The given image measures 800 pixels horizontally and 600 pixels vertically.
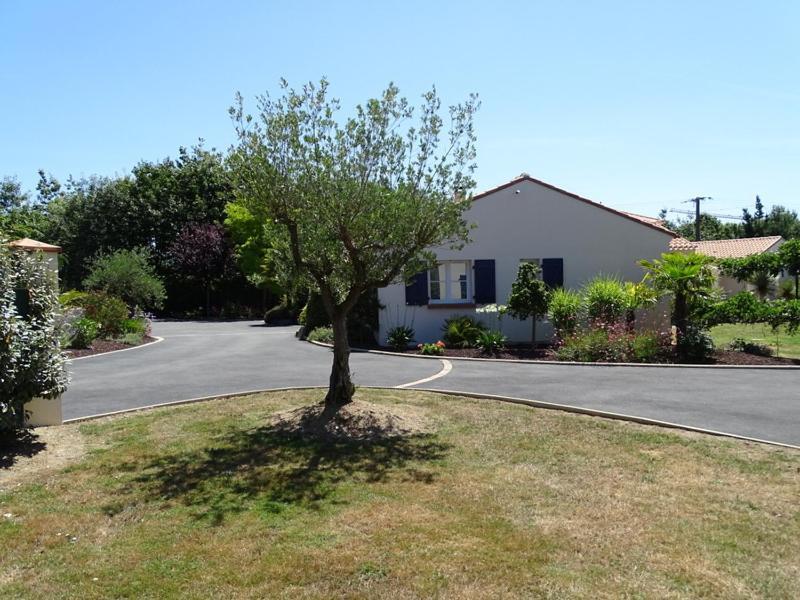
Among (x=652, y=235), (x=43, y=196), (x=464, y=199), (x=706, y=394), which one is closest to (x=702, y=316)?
(x=652, y=235)

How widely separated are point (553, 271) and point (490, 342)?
399 cm

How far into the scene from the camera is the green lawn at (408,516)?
14.5 ft

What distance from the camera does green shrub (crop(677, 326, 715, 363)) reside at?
51.1ft

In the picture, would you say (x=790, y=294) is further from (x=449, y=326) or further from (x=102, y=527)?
(x=102, y=527)

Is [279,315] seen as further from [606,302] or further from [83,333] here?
[606,302]

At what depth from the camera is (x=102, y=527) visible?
5.50 meters

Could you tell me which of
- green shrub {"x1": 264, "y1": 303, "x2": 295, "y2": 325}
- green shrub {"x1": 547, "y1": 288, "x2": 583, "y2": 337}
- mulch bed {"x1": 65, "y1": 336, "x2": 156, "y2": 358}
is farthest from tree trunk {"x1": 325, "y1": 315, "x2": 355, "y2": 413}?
green shrub {"x1": 264, "y1": 303, "x2": 295, "y2": 325}

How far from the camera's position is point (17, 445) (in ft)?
26.2

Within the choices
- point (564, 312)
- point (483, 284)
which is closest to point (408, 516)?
point (564, 312)

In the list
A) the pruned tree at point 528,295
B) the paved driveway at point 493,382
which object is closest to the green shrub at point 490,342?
the pruned tree at point 528,295

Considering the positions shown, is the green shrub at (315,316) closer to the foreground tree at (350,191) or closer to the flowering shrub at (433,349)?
the flowering shrub at (433,349)

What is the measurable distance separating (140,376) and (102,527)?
8981 mm

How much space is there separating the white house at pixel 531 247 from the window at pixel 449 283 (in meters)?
0.28

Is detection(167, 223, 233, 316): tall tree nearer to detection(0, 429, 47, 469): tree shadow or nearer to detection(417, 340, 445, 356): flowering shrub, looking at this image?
detection(417, 340, 445, 356): flowering shrub
